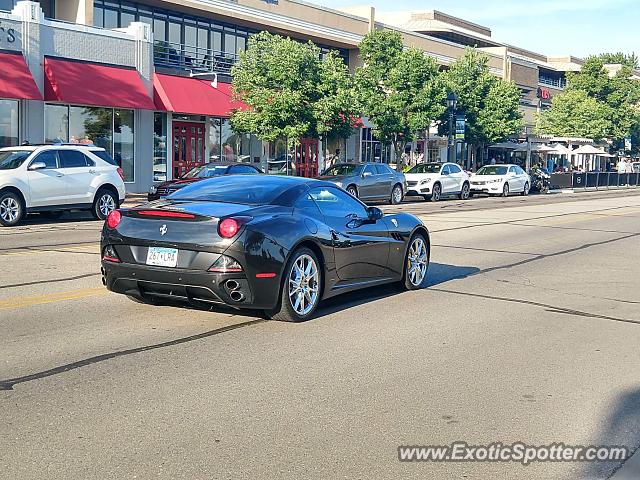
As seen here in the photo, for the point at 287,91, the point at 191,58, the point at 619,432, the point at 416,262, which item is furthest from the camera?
the point at 191,58

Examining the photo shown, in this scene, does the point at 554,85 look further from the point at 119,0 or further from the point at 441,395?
the point at 441,395

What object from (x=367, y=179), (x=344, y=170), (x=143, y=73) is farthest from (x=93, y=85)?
(x=367, y=179)

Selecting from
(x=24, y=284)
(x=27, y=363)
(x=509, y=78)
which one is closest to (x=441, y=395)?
(x=27, y=363)

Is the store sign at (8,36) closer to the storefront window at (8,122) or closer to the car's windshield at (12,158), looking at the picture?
the storefront window at (8,122)

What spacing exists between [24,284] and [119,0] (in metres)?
26.5

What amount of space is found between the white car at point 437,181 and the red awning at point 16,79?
1534 centimetres

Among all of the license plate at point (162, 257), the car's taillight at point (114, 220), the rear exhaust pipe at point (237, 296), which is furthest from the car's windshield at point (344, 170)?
the rear exhaust pipe at point (237, 296)

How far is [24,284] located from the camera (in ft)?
34.1

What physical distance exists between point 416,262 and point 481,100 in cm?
4163

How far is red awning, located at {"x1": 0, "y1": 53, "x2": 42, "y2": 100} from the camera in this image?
2658 cm

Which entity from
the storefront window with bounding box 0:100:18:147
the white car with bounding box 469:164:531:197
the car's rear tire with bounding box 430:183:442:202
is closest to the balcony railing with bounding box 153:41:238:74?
the storefront window with bounding box 0:100:18:147

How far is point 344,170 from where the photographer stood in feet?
101

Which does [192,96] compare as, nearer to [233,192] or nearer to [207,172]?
[207,172]

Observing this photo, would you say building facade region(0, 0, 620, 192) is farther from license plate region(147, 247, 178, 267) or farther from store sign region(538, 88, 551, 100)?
store sign region(538, 88, 551, 100)
